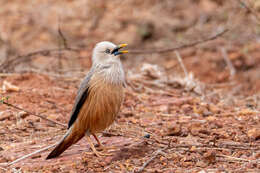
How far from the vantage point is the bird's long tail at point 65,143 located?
13.9ft

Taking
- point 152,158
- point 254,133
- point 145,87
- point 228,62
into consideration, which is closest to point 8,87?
point 145,87

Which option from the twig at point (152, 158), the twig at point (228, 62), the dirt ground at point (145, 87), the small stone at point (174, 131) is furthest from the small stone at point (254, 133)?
the twig at point (228, 62)

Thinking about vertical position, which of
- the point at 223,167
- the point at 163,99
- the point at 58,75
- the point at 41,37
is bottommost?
the point at 223,167

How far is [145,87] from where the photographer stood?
6973mm

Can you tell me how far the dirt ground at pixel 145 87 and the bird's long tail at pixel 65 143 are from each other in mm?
64

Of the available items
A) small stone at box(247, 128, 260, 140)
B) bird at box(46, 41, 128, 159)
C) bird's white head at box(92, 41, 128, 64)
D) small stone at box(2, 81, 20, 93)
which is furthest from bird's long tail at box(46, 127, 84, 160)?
small stone at box(2, 81, 20, 93)

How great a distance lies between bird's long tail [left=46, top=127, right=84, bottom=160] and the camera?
13.9 ft

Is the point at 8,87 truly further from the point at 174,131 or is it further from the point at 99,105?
the point at 174,131

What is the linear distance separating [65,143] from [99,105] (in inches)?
20.5

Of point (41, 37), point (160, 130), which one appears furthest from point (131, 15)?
point (160, 130)

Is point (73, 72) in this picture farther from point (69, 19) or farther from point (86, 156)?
point (69, 19)

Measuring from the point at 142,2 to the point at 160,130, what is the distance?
22.8 feet

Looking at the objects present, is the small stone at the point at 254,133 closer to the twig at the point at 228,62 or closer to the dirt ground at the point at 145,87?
the dirt ground at the point at 145,87

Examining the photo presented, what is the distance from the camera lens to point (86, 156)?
4176mm
